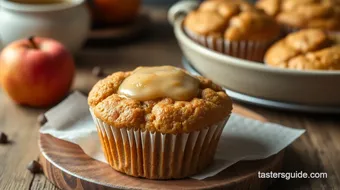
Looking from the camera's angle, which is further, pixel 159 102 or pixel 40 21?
pixel 40 21

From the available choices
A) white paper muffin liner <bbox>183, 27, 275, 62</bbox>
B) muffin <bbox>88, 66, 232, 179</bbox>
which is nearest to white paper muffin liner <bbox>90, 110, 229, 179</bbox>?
muffin <bbox>88, 66, 232, 179</bbox>

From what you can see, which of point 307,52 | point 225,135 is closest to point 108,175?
point 225,135

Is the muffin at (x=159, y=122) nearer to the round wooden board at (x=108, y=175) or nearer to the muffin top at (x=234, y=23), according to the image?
the round wooden board at (x=108, y=175)

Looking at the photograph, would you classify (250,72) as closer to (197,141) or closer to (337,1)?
(197,141)

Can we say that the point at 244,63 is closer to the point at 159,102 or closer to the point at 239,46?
the point at 239,46

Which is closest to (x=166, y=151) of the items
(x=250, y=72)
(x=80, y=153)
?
(x=80, y=153)

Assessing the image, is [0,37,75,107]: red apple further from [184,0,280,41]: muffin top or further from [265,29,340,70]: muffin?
[265,29,340,70]: muffin
